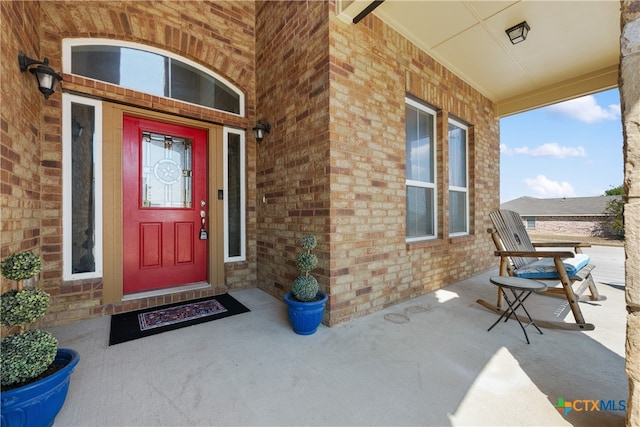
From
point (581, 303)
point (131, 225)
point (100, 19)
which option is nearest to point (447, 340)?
point (581, 303)

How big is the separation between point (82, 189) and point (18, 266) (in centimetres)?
161

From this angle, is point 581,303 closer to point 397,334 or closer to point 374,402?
point 397,334

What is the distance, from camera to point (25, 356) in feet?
3.84

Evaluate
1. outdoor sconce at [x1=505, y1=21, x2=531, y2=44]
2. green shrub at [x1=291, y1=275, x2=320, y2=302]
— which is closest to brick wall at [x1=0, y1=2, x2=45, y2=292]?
green shrub at [x1=291, y1=275, x2=320, y2=302]

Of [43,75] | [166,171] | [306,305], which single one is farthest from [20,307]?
[166,171]

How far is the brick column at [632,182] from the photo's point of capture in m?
1.06

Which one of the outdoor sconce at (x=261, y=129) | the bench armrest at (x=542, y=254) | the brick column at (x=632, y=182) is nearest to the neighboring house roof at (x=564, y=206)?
the bench armrest at (x=542, y=254)

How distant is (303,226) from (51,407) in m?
2.00

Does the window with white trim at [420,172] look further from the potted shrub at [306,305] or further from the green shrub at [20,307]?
the green shrub at [20,307]

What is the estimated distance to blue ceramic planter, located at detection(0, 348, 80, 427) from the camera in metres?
1.10

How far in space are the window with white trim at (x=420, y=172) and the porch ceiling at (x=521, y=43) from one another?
2.71ft

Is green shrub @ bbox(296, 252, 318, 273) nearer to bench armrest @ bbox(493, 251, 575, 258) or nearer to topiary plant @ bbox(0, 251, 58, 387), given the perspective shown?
topiary plant @ bbox(0, 251, 58, 387)

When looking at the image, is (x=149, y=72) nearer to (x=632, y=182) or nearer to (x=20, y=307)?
(x=20, y=307)

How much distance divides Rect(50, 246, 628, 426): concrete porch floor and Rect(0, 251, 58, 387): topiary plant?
15.0 inches
